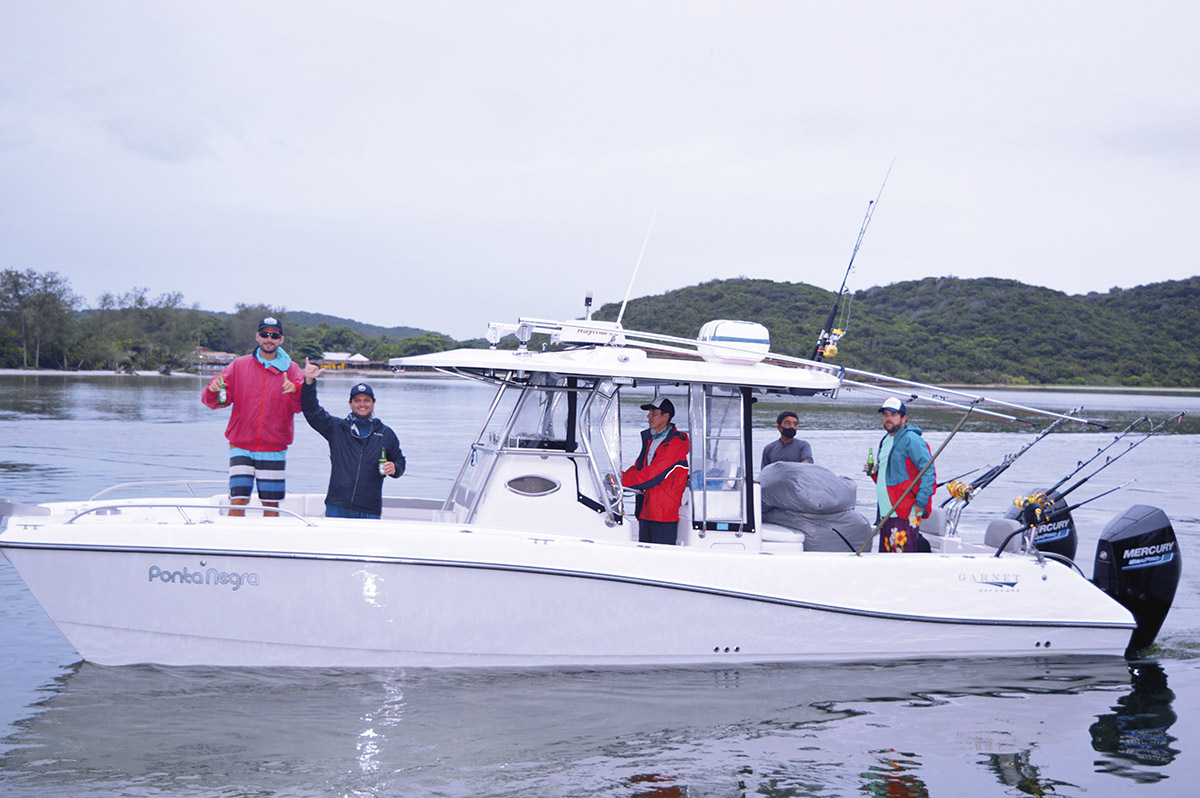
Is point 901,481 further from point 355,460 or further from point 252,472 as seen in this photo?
point 252,472

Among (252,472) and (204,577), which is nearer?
(204,577)

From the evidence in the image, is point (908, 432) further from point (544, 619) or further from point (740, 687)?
point (544, 619)

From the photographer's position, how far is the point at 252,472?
6.17 metres

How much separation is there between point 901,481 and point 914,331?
138 feet

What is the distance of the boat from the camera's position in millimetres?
5348

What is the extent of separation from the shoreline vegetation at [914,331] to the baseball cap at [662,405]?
2.00 metres

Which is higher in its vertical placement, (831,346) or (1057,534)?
(831,346)

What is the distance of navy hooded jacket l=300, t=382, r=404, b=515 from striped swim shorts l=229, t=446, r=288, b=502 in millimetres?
386

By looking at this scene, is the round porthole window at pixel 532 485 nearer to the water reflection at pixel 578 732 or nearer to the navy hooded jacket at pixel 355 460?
the navy hooded jacket at pixel 355 460

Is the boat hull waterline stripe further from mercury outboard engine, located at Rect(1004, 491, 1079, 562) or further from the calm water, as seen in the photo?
mercury outboard engine, located at Rect(1004, 491, 1079, 562)

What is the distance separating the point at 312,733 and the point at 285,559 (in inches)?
37.1

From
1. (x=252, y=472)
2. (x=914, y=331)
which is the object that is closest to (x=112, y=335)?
(x=914, y=331)

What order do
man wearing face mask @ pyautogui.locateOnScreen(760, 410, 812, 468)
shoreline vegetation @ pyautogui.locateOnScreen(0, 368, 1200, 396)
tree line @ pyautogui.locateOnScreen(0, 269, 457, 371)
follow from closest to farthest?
man wearing face mask @ pyautogui.locateOnScreen(760, 410, 812, 468) → shoreline vegetation @ pyautogui.locateOnScreen(0, 368, 1200, 396) → tree line @ pyautogui.locateOnScreen(0, 269, 457, 371)

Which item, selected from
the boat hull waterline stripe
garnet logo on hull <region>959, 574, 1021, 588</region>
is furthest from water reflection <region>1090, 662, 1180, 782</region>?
garnet logo on hull <region>959, 574, 1021, 588</region>
